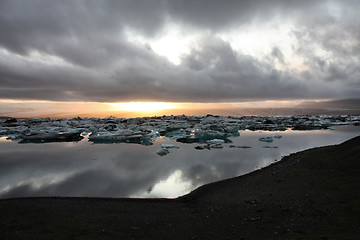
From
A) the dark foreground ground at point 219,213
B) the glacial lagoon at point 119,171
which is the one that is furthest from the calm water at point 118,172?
the dark foreground ground at point 219,213

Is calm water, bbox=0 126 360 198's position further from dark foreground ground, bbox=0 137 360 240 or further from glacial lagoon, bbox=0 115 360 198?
dark foreground ground, bbox=0 137 360 240

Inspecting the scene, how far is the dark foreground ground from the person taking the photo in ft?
17.6

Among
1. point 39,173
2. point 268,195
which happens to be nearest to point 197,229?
point 268,195

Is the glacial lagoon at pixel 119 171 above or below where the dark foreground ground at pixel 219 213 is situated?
below

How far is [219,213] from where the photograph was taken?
23.4 ft

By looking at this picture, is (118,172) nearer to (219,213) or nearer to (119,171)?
(119,171)

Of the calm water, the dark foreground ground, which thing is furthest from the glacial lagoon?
the dark foreground ground

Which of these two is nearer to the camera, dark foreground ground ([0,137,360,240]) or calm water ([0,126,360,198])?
dark foreground ground ([0,137,360,240])

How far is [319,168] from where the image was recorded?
10453 millimetres

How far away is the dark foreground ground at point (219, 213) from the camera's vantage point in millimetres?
5363

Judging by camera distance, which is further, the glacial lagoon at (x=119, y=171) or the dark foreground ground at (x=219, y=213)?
the glacial lagoon at (x=119, y=171)

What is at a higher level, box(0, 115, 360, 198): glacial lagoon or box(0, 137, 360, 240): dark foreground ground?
box(0, 137, 360, 240): dark foreground ground

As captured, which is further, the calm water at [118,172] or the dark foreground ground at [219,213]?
the calm water at [118,172]

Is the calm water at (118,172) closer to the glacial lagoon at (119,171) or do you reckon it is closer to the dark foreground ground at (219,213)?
the glacial lagoon at (119,171)
